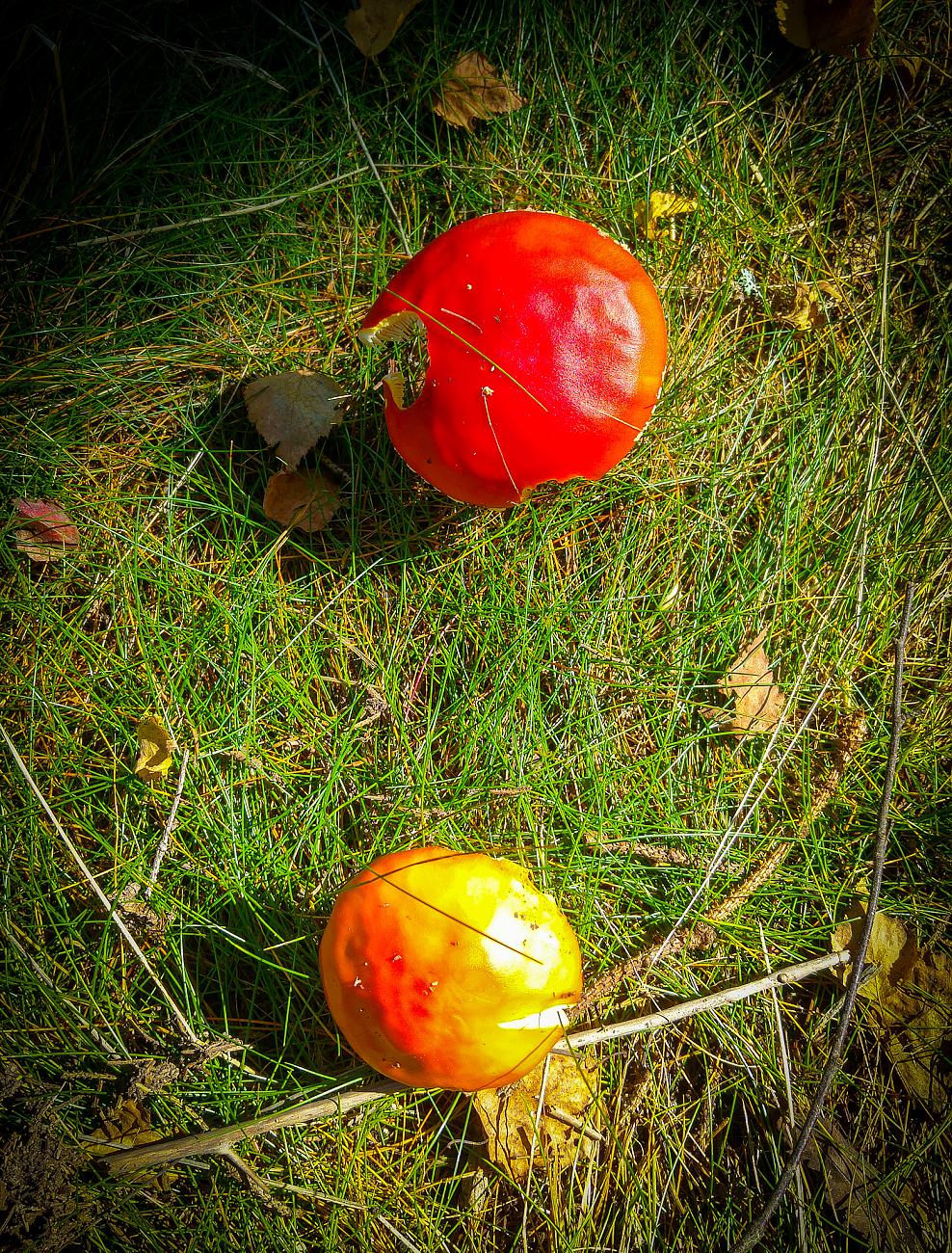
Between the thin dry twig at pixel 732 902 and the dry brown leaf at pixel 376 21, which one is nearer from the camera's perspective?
the thin dry twig at pixel 732 902

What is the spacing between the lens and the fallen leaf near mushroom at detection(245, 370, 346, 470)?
2.18 m

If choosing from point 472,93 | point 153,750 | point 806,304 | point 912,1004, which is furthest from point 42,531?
point 912,1004

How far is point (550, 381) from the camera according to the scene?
1672 millimetres

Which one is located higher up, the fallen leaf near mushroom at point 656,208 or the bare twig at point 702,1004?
the fallen leaf near mushroom at point 656,208

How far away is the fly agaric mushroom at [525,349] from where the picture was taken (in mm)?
1670

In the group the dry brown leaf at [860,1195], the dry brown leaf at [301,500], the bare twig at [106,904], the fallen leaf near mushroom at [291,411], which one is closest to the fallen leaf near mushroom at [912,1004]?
the dry brown leaf at [860,1195]

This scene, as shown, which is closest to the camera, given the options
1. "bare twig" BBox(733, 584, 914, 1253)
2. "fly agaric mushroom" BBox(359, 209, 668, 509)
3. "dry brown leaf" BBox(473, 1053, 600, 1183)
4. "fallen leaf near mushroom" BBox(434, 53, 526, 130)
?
"fly agaric mushroom" BBox(359, 209, 668, 509)

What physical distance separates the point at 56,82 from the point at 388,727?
2019 millimetres

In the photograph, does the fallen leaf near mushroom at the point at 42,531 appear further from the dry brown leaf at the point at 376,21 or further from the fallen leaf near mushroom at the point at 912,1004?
the fallen leaf near mushroom at the point at 912,1004

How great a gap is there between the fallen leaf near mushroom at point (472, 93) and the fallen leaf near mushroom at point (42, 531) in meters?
1.57

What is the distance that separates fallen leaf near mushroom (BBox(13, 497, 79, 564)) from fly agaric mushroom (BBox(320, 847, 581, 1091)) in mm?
1305

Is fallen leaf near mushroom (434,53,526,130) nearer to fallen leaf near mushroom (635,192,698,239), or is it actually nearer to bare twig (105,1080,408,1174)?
fallen leaf near mushroom (635,192,698,239)

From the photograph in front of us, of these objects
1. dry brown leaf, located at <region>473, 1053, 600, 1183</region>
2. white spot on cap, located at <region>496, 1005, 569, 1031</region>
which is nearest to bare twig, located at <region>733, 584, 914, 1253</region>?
dry brown leaf, located at <region>473, 1053, 600, 1183</region>

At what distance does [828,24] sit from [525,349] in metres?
1.60
